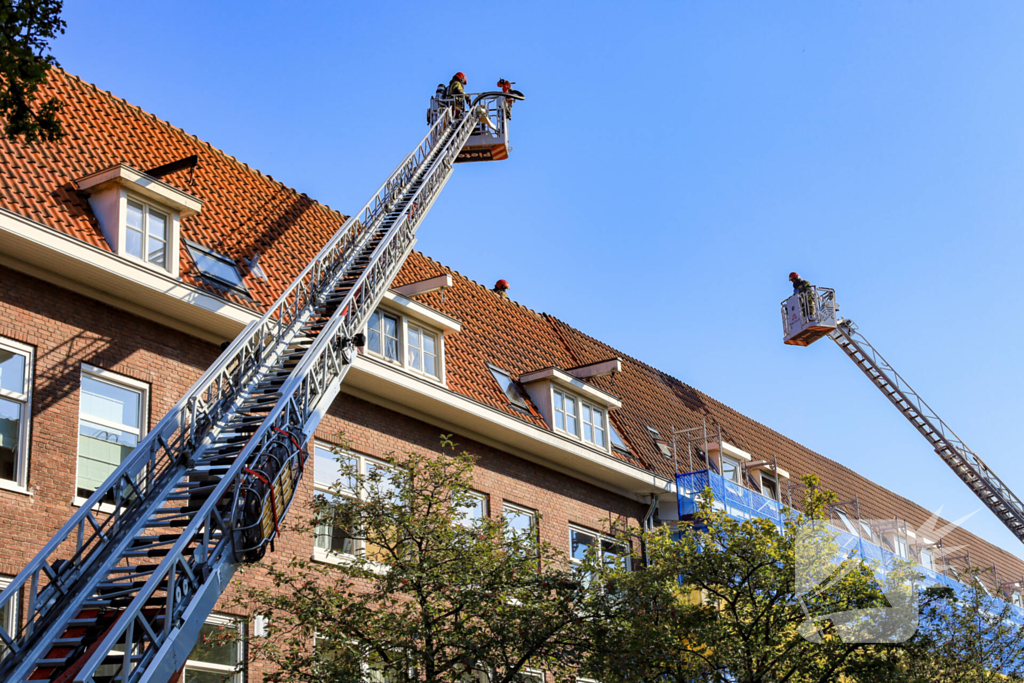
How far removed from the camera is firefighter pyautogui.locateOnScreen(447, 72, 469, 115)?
2873 centimetres

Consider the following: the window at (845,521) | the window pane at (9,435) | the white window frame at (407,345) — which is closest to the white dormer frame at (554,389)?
the white window frame at (407,345)

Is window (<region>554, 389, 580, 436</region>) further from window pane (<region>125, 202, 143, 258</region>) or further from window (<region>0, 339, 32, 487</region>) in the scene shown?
window (<region>0, 339, 32, 487</region>)

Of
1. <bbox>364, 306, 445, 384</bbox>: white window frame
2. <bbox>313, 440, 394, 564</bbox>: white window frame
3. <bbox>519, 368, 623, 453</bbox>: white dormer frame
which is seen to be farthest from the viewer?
<bbox>519, 368, 623, 453</bbox>: white dormer frame

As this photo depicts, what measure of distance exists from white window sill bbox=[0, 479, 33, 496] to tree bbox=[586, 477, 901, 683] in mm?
7528

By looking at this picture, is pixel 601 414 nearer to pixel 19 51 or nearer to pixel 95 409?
pixel 95 409

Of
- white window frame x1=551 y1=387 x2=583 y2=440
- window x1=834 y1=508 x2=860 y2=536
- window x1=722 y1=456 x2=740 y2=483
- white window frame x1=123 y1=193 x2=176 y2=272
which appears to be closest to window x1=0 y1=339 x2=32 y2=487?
white window frame x1=123 y1=193 x2=176 y2=272

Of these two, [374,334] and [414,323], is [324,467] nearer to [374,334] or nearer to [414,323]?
[374,334]

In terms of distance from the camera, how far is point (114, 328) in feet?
54.5

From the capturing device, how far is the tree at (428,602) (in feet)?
46.5

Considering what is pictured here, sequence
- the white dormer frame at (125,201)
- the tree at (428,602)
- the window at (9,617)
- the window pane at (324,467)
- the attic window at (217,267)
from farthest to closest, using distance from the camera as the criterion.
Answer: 1. the window pane at (324,467)
2. the attic window at (217,267)
3. the white dormer frame at (125,201)
4. the tree at (428,602)
5. the window at (9,617)

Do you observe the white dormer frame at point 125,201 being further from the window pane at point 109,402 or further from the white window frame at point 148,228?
the window pane at point 109,402

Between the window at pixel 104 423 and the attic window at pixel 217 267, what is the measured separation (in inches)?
98.8

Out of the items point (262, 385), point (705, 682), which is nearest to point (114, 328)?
point (262, 385)

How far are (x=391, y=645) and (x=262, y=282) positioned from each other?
7856 millimetres
